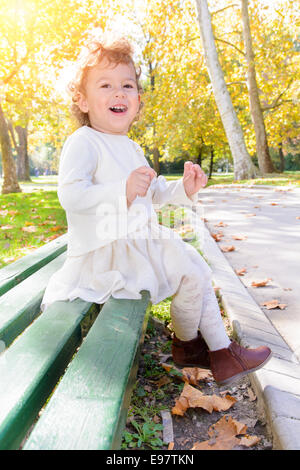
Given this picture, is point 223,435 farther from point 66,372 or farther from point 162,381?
point 66,372

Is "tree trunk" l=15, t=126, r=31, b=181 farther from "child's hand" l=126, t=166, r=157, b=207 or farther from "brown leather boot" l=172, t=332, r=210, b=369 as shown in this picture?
"child's hand" l=126, t=166, r=157, b=207

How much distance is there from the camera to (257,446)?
4.66 ft

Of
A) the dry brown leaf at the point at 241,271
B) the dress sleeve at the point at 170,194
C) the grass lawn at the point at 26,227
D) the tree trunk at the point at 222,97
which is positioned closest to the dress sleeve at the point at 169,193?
the dress sleeve at the point at 170,194

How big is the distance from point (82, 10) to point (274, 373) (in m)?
15.1

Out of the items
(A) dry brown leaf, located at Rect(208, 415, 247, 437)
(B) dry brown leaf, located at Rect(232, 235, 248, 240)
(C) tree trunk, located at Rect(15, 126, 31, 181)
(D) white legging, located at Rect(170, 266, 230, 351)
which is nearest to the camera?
(A) dry brown leaf, located at Rect(208, 415, 247, 437)

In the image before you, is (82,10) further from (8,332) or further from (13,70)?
(8,332)

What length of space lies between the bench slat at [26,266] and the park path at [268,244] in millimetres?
Answer: 1436

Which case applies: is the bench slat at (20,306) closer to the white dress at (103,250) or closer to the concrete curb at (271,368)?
the white dress at (103,250)

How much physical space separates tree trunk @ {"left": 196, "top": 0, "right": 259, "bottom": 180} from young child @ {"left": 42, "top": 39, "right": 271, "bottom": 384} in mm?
10599

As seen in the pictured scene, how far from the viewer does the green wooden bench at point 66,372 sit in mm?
840

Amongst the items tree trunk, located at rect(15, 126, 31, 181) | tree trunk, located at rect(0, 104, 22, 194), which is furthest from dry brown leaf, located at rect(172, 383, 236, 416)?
tree trunk, located at rect(15, 126, 31, 181)

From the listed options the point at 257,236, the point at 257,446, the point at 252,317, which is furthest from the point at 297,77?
the point at 257,446

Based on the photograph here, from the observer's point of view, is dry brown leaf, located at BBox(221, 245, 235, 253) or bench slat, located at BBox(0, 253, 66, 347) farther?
dry brown leaf, located at BBox(221, 245, 235, 253)

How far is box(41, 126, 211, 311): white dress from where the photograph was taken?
1664mm
